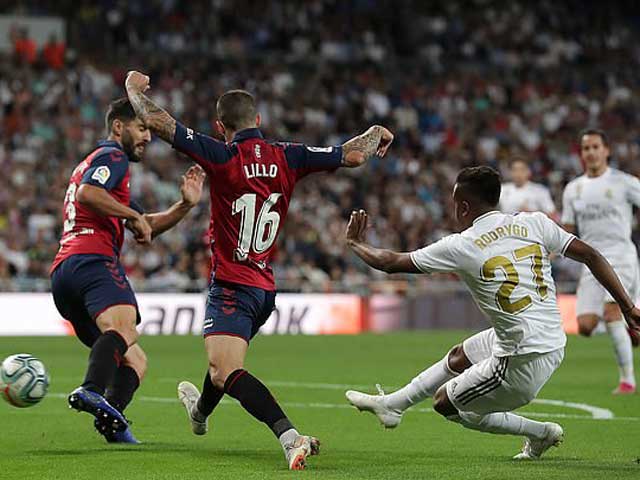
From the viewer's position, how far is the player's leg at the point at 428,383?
829 cm

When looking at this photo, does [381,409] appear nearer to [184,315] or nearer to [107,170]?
[107,170]

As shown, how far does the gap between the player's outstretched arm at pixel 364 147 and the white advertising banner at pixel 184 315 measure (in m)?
15.7

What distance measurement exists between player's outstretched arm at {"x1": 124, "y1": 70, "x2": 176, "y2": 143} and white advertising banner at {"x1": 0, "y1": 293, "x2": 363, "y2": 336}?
1600cm

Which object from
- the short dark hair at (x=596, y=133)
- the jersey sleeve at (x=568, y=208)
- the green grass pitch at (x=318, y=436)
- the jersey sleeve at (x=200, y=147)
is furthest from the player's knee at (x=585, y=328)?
the jersey sleeve at (x=200, y=147)

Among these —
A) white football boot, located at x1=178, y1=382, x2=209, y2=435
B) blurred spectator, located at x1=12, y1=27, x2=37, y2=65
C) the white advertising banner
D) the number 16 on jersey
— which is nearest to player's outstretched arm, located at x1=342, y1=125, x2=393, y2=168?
the number 16 on jersey

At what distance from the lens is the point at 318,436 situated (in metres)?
9.66

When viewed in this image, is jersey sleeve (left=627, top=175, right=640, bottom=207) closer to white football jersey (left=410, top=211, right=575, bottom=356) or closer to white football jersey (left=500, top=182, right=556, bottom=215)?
white football jersey (left=500, top=182, right=556, bottom=215)

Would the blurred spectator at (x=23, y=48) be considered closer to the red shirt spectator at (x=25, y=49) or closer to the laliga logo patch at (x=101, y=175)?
the red shirt spectator at (x=25, y=49)

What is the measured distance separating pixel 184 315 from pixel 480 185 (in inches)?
696

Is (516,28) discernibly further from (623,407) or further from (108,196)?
(108,196)

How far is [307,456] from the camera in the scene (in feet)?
24.9

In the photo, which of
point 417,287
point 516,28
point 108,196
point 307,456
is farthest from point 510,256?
point 516,28

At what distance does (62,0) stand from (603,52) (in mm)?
15051

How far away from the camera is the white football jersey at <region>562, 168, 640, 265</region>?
13531mm
